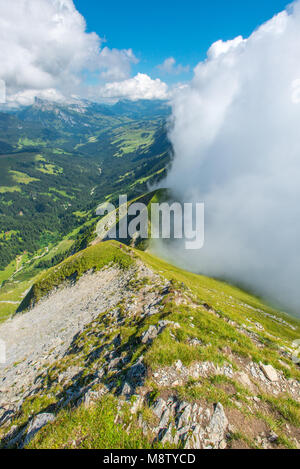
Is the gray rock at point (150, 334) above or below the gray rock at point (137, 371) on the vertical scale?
above

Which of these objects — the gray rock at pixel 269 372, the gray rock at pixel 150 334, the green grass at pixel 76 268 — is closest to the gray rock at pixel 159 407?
the gray rock at pixel 150 334

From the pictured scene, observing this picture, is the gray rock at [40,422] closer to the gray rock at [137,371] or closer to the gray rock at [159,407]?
the gray rock at [137,371]

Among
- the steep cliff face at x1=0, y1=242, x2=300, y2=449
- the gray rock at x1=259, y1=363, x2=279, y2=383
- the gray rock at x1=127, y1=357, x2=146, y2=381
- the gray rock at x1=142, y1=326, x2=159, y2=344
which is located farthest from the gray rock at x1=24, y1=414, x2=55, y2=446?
the gray rock at x1=259, y1=363, x2=279, y2=383

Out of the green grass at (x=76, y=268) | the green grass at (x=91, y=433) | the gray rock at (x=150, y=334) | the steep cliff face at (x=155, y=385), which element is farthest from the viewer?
the green grass at (x=76, y=268)

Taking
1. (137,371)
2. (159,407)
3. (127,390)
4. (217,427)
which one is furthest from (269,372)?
(127,390)

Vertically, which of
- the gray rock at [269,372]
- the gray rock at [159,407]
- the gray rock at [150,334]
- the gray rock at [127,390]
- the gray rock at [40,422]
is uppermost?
the gray rock at [150,334]

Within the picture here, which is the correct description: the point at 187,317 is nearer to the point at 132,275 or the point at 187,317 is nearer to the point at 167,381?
the point at 167,381

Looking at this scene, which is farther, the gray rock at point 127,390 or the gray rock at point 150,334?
the gray rock at point 150,334

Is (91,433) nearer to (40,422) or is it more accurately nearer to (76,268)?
(40,422)
